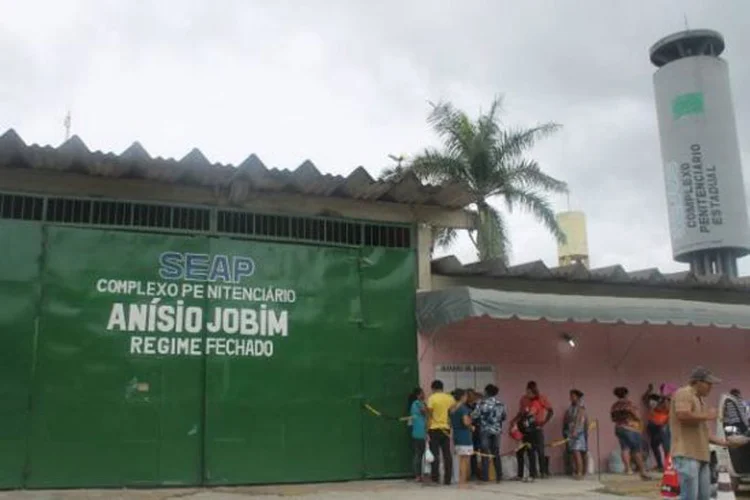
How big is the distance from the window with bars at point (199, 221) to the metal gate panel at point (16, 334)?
0.34m

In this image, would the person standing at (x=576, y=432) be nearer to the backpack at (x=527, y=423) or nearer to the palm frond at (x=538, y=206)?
the backpack at (x=527, y=423)

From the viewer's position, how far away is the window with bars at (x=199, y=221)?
1053cm

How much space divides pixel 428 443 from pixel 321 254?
319cm

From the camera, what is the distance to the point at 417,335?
1229 cm

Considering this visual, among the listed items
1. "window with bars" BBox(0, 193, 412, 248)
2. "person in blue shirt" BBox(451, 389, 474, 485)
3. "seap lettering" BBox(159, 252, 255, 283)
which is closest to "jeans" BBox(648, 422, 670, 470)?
"person in blue shirt" BBox(451, 389, 474, 485)

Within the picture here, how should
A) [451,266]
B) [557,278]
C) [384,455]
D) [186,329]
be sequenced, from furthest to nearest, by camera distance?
[557,278] → [451,266] → [384,455] → [186,329]

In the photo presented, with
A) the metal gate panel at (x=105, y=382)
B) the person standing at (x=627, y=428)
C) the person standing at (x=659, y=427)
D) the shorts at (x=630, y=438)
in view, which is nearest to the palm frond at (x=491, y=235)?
the person standing at (x=659, y=427)

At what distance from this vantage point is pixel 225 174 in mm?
10977

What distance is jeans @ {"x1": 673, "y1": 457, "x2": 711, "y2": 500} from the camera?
20.5 ft

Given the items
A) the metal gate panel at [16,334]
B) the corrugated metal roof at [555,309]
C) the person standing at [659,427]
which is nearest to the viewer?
the metal gate panel at [16,334]

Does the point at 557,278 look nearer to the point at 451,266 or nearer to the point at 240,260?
the point at 451,266

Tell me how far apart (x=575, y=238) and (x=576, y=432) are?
26666mm

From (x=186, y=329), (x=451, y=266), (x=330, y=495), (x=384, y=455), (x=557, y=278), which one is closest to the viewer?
(x=330, y=495)

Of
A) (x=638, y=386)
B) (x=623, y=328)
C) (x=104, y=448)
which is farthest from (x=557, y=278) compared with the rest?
(x=104, y=448)
